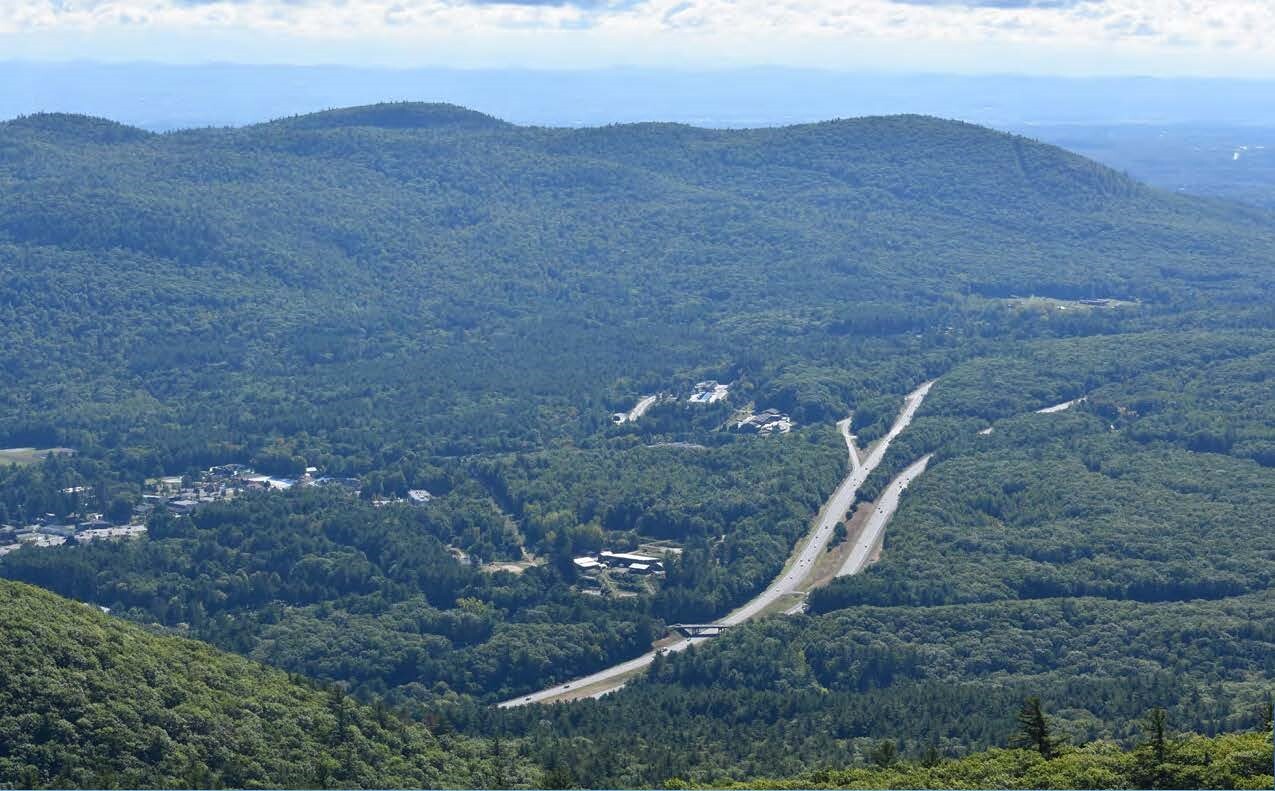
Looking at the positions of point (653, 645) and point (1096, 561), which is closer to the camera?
point (653, 645)

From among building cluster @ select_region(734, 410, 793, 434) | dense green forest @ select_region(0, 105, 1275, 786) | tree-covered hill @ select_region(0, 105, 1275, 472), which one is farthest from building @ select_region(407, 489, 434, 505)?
building cluster @ select_region(734, 410, 793, 434)

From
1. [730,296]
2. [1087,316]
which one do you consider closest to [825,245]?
[730,296]

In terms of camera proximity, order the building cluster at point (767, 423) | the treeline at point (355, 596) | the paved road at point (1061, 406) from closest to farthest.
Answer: the treeline at point (355, 596) → the building cluster at point (767, 423) → the paved road at point (1061, 406)

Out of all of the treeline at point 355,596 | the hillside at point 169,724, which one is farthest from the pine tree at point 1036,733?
the treeline at point 355,596

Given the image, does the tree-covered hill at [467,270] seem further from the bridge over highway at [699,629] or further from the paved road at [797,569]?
the bridge over highway at [699,629]

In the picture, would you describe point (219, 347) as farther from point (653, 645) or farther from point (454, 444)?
point (653, 645)

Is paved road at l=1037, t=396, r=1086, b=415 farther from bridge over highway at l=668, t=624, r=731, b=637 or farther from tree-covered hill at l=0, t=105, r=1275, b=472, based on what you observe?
bridge over highway at l=668, t=624, r=731, b=637
